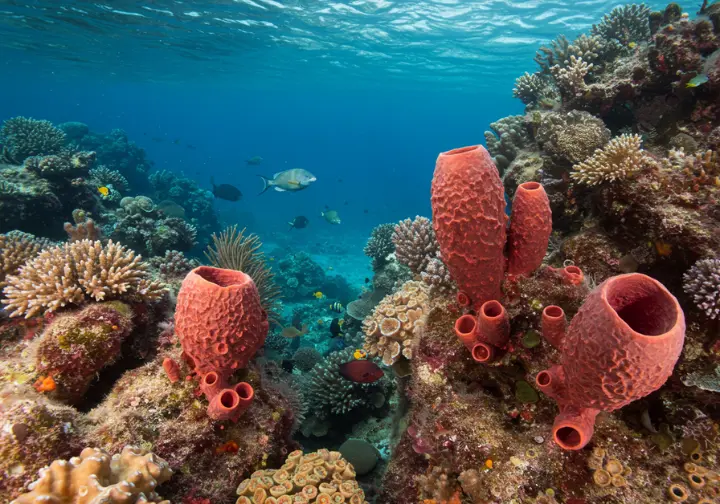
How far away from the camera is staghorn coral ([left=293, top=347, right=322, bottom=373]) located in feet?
27.4

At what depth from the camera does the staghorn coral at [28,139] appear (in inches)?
434

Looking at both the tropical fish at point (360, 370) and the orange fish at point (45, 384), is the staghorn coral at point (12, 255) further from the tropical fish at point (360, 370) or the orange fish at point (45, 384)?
the tropical fish at point (360, 370)

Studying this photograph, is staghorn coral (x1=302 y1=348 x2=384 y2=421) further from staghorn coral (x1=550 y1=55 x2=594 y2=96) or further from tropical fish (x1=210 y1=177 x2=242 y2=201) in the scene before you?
tropical fish (x1=210 y1=177 x2=242 y2=201)

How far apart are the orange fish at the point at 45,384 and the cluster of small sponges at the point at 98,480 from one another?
1.08 metres

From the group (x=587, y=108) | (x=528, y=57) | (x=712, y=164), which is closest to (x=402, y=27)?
(x=528, y=57)

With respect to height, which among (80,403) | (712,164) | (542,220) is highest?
(712,164)

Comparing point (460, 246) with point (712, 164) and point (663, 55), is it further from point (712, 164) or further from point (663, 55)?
point (663, 55)

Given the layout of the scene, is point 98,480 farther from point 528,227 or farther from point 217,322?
point 528,227

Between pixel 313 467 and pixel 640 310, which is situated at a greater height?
pixel 640 310

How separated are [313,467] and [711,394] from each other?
317cm

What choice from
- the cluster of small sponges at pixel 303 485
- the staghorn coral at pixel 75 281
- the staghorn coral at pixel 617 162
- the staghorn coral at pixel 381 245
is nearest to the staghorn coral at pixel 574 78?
the staghorn coral at pixel 617 162

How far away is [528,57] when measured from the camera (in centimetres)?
2894

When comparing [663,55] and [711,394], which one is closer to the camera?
[711,394]

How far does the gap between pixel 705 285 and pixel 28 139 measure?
16423 millimetres
